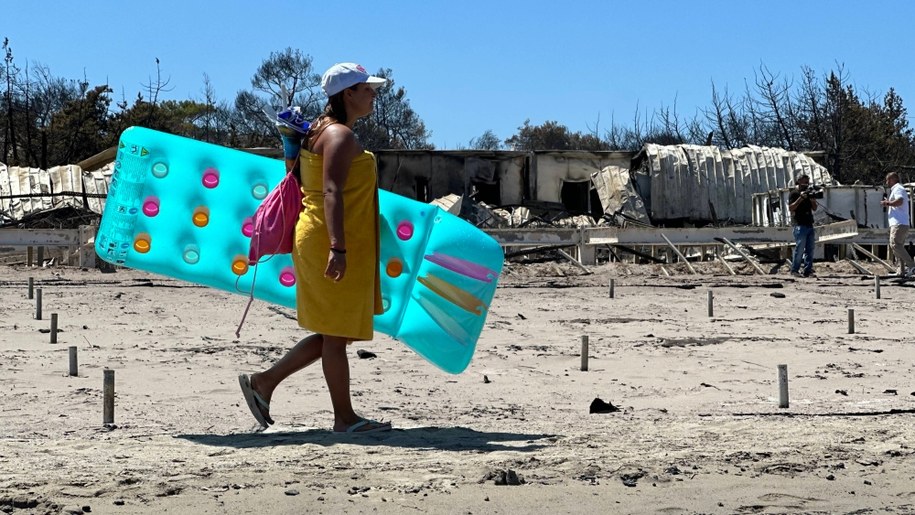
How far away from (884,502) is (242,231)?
3.52 m

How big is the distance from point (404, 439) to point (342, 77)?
1.66 metres

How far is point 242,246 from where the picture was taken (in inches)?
267

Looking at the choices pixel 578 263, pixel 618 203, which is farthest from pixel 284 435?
pixel 618 203

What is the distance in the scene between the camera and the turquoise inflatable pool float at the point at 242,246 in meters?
6.75

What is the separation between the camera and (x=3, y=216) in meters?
26.7

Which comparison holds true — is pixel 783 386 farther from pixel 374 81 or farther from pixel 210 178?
pixel 210 178

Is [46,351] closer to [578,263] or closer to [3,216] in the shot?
[578,263]

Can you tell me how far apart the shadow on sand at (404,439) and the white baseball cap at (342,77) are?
156cm

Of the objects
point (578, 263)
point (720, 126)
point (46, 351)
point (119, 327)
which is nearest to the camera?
point (46, 351)

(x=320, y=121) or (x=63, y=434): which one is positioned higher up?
(x=320, y=121)

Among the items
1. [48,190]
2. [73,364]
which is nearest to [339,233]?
[73,364]

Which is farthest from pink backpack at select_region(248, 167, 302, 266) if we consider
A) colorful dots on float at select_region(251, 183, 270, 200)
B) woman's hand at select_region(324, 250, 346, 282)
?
colorful dots on float at select_region(251, 183, 270, 200)

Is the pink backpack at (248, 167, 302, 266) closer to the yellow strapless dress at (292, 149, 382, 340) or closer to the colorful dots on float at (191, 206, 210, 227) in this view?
the yellow strapless dress at (292, 149, 382, 340)

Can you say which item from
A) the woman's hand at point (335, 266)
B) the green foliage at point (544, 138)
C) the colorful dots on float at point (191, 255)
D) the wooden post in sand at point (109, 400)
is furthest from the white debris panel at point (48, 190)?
the green foliage at point (544, 138)
